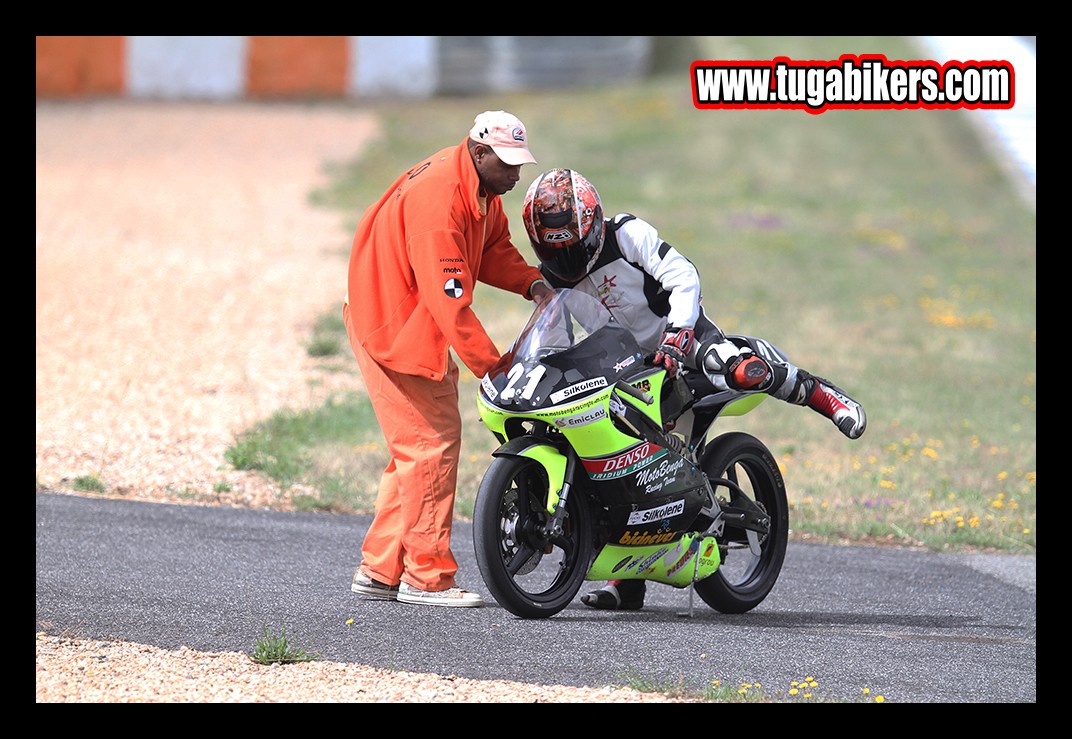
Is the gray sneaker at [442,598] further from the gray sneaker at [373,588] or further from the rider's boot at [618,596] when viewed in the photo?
the rider's boot at [618,596]

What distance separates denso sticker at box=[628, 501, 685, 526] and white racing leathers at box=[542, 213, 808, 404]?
2.09ft

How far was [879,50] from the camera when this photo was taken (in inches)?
1297

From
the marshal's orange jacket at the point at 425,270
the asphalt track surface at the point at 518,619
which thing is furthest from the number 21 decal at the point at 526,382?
the asphalt track surface at the point at 518,619

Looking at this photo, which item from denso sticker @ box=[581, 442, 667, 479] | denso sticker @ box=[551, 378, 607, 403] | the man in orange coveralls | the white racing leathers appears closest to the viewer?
denso sticker @ box=[551, 378, 607, 403]

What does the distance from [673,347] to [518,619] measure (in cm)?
134

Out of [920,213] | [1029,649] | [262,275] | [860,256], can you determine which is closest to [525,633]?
[1029,649]

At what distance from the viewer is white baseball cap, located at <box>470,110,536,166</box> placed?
6113 millimetres

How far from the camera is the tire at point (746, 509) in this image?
22.3 ft

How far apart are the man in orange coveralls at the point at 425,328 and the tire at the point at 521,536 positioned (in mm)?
391

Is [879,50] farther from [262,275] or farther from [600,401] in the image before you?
[600,401]

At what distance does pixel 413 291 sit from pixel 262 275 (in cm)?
1072

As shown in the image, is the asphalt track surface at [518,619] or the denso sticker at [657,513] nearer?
the asphalt track surface at [518,619]

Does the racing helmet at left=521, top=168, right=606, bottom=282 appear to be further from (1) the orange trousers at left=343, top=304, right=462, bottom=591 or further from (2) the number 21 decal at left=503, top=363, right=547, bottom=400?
(1) the orange trousers at left=343, top=304, right=462, bottom=591

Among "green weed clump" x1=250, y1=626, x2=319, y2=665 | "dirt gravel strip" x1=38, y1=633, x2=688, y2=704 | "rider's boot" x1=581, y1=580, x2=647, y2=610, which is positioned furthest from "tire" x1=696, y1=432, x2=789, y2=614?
"green weed clump" x1=250, y1=626, x2=319, y2=665
